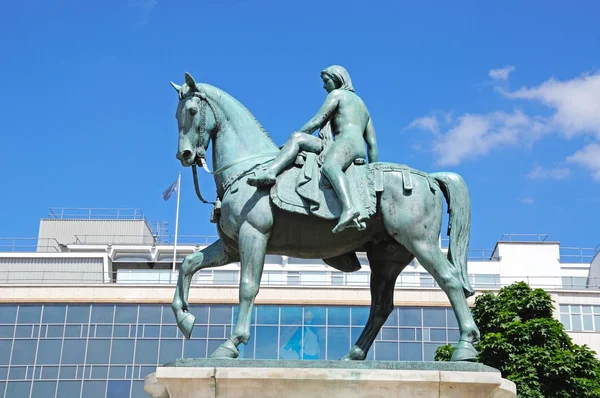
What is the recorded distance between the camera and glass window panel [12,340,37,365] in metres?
54.6

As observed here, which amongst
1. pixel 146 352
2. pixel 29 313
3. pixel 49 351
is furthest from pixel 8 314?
pixel 146 352

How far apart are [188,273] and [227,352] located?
4.40ft

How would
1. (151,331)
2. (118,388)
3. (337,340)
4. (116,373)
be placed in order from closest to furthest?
(118,388) < (116,373) < (337,340) < (151,331)

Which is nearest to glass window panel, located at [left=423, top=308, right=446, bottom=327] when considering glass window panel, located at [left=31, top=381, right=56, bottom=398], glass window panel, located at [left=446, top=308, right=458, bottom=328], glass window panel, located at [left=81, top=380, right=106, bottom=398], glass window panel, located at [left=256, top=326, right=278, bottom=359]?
glass window panel, located at [left=446, top=308, right=458, bottom=328]

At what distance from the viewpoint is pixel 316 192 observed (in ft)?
38.2

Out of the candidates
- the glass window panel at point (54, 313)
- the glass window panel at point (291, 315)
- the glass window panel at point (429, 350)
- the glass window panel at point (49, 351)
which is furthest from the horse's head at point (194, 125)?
the glass window panel at point (54, 313)

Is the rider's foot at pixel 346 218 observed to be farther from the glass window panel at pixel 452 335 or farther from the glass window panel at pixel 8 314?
the glass window panel at pixel 8 314

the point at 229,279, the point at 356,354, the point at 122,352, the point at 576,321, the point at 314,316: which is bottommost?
the point at 356,354

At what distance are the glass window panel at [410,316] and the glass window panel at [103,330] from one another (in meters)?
17.0

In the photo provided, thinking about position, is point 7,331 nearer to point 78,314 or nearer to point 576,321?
point 78,314

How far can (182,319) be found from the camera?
11836 mm

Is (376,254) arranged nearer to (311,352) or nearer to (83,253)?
(311,352)

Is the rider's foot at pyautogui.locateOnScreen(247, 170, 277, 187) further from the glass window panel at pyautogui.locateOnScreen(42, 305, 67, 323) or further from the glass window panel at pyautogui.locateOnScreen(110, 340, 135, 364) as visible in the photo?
the glass window panel at pyautogui.locateOnScreen(42, 305, 67, 323)

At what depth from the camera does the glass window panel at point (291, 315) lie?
2178 inches
